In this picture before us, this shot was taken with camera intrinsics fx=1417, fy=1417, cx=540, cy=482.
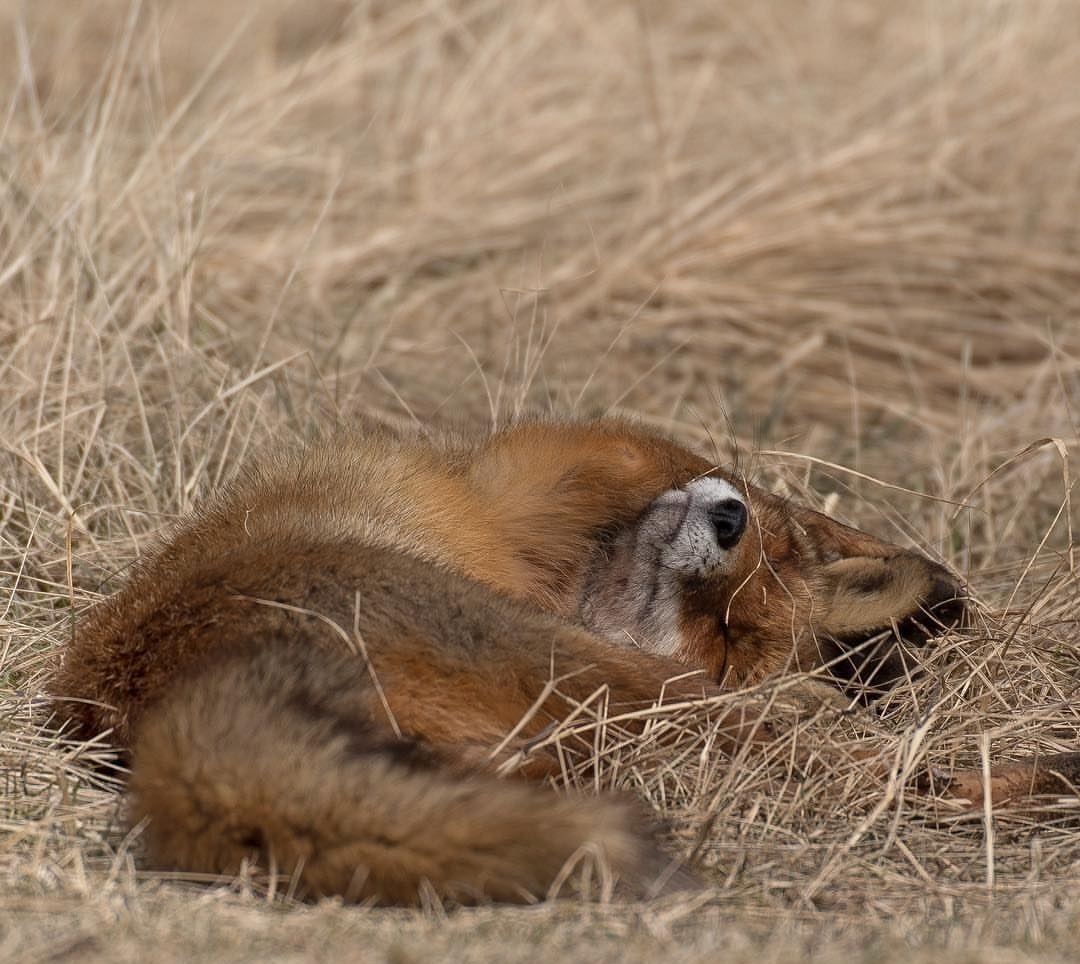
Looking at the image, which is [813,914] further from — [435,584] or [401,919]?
[435,584]

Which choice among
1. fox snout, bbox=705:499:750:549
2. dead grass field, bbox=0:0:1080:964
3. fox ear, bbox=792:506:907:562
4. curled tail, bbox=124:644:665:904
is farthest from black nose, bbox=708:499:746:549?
curled tail, bbox=124:644:665:904

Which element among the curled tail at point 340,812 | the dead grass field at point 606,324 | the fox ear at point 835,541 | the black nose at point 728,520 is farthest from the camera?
the fox ear at point 835,541

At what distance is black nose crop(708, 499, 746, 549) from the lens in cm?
380

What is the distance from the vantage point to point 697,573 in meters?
3.82

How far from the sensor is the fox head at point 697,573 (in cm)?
383

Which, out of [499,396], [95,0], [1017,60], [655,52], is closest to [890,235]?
A: [1017,60]

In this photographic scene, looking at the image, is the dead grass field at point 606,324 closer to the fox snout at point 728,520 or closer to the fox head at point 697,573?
the fox head at point 697,573

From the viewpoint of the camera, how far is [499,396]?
5.12 meters

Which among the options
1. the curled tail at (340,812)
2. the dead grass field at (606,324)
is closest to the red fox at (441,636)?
the curled tail at (340,812)

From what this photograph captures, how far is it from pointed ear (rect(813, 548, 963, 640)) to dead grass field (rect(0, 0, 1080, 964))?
0.44 feet

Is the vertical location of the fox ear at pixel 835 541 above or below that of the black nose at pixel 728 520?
below

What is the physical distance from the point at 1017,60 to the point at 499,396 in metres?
4.67

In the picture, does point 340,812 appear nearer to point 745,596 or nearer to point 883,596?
point 745,596

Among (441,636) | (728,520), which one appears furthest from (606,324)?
(441,636)
